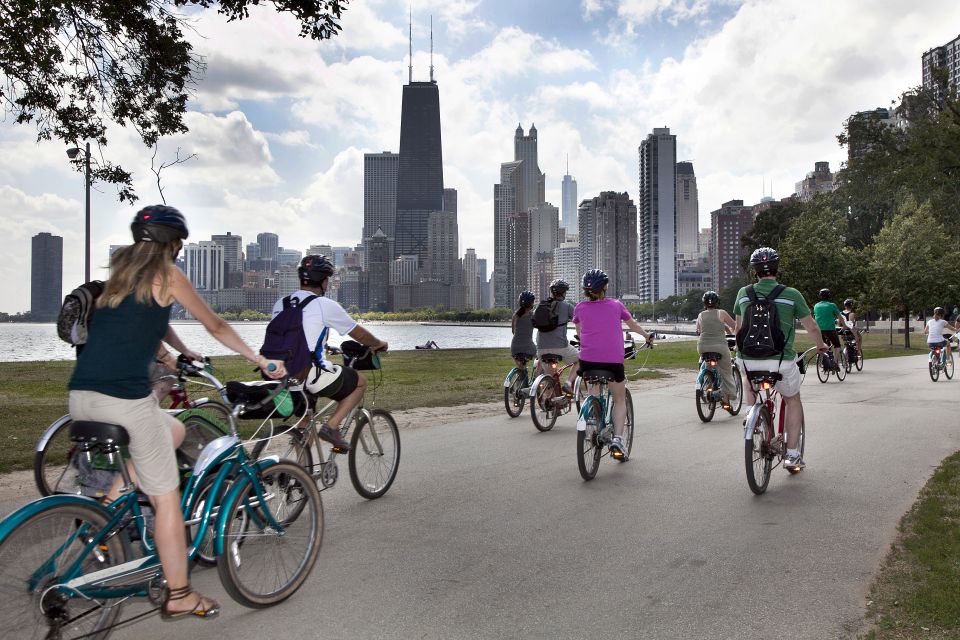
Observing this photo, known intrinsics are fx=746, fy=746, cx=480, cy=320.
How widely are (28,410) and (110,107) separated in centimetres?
Answer: 509

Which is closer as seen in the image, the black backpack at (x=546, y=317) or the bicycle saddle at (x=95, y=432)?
the bicycle saddle at (x=95, y=432)

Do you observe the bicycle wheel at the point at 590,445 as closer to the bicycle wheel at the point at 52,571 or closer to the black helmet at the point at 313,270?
the black helmet at the point at 313,270

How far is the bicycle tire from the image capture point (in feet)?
37.1

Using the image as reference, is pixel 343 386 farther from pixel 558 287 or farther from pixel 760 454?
pixel 558 287

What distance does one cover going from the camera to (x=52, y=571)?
10.2 ft

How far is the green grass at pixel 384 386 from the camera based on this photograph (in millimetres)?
9875

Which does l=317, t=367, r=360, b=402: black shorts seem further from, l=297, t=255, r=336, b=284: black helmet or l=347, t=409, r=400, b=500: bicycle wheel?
l=297, t=255, r=336, b=284: black helmet

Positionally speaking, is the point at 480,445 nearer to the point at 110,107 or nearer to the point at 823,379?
the point at 110,107

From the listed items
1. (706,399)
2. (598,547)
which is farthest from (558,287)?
(598,547)

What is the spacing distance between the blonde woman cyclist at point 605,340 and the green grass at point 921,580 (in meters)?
2.62

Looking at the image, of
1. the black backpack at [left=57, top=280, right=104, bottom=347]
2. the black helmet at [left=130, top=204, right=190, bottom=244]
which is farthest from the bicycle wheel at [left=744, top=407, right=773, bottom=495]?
the black backpack at [left=57, top=280, right=104, bottom=347]

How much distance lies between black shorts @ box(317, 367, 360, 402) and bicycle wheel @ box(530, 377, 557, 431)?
14.6 feet

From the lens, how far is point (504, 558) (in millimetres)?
4758

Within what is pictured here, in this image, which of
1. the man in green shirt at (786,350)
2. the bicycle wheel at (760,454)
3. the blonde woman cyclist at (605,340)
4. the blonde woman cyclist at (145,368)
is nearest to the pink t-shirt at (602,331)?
the blonde woman cyclist at (605,340)
